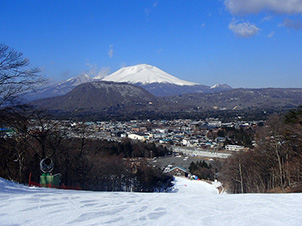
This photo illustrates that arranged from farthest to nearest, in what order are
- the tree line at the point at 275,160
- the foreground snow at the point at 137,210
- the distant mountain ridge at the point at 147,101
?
the distant mountain ridge at the point at 147,101 → the tree line at the point at 275,160 → the foreground snow at the point at 137,210

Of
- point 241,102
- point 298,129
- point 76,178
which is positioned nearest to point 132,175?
point 76,178

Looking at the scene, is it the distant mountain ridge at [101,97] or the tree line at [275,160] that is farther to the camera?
the distant mountain ridge at [101,97]

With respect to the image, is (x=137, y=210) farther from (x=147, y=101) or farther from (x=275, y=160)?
(x=147, y=101)

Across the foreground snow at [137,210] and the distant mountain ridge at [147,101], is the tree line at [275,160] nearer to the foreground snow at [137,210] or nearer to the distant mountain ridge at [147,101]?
the foreground snow at [137,210]

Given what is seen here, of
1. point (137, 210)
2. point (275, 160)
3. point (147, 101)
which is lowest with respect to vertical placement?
point (137, 210)

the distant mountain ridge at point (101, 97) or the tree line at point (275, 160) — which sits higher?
the distant mountain ridge at point (101, 97)

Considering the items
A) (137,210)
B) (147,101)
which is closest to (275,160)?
(137,210)

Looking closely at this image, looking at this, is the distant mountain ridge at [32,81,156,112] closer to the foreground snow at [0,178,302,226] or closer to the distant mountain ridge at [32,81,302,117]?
the distant mountain ridge at [32,81,302,117]

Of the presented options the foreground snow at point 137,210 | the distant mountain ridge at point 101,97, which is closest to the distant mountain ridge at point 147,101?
the distant mountain ridge at point 101,97
